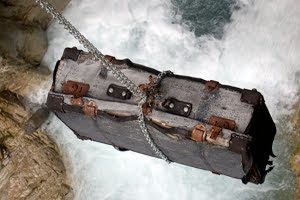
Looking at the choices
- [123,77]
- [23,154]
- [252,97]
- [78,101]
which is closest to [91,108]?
[78,101]

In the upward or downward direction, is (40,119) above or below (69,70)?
below

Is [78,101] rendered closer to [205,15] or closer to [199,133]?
[199,133]

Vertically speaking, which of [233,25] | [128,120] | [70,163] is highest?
[233,25]

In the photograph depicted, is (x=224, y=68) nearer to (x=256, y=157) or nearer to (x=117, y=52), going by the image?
(x=117, y=52)

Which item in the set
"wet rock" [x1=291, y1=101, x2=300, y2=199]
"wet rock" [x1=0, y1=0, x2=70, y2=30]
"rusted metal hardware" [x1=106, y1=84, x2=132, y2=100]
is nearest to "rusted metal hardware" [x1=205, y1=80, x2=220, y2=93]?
"rusted metal hardware" [x1=106, y1=84, x2=132, y2=100]

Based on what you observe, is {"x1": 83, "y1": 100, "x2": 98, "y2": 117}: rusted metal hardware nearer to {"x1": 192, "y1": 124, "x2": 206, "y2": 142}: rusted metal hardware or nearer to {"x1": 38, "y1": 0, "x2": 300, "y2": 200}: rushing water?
{"x1": 192, "y1": 124, "x2": 206, "y2": 142}: rusted metal hardware

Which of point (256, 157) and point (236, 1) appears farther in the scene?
point (236, 1)

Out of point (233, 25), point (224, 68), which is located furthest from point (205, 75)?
point (233, 25)
